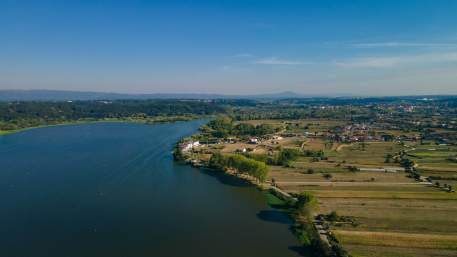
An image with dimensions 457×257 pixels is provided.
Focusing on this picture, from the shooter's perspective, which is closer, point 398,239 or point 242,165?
point 398,239

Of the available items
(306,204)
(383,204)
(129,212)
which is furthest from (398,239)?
(129,212)

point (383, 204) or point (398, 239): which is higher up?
point (383, 204)

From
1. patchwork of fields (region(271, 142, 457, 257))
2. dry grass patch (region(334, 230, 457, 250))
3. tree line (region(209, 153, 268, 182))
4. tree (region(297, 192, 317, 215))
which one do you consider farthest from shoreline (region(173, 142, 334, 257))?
dry grass patch (region(334, 230, 457, 250))

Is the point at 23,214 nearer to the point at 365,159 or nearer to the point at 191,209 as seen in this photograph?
the point at 191,209

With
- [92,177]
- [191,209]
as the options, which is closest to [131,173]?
[92,177]

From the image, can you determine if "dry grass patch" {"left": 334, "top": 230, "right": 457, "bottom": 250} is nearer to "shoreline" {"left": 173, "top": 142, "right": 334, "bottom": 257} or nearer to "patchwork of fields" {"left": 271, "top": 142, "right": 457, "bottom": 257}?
"patchwork of fields" {"left": 271, "top": 142, "right": 457, "bottom": 257}

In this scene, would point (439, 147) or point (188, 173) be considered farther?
point (439, 147)

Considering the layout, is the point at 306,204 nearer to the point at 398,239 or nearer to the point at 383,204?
the point at 398,239

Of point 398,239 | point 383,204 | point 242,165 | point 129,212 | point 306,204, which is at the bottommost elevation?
point 129,212

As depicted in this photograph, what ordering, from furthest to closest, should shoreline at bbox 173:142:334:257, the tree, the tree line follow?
the tree line
the tree
shoreline at bbox 173:142:334:257
